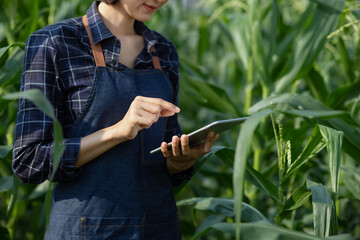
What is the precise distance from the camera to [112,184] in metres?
1.03

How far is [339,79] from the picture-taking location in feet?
7.75

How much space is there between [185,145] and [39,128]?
28 cm

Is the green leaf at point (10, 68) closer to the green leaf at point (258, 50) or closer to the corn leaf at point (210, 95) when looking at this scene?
the corn leaf at point (210, 95)

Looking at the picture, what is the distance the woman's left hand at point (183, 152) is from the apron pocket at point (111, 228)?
0.46 ft

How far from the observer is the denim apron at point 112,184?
39.9 inches

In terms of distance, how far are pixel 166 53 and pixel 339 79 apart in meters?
1.39

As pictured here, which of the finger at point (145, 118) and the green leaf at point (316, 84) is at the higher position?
the finger at point (145, 118)

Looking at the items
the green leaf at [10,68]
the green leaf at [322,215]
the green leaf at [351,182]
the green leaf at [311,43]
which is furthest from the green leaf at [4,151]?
the green leaf at [351,182]

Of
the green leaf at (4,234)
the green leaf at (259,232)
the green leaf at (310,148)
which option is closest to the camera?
the green leaf at (259,232)

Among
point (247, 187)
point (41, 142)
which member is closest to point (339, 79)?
point (247, 187)

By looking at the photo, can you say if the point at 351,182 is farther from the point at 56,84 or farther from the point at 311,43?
the point at 56,84

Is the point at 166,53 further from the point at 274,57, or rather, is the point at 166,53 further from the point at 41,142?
the point at 274,57

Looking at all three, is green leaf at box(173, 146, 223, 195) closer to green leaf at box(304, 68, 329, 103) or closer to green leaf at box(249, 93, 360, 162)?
green leaf at box(249, 93, 360, 162)

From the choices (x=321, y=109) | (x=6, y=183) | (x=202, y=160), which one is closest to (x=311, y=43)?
(x=321, y=109)
